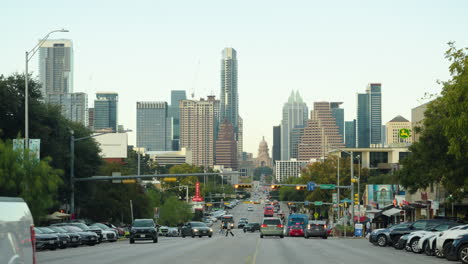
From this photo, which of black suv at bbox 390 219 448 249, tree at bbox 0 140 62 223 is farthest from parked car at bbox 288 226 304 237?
tree at bbox 0 140 62 223

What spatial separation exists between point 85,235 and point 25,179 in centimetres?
546

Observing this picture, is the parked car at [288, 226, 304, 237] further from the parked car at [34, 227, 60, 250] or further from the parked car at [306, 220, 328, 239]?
the parked car at [34, 227, 60, 250]

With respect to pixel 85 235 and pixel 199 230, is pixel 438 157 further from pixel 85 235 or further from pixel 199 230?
pixel 199 230


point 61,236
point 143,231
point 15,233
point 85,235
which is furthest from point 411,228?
point 15,233

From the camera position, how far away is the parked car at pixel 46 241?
4003 centimetres

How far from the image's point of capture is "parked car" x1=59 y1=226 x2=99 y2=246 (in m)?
46.8

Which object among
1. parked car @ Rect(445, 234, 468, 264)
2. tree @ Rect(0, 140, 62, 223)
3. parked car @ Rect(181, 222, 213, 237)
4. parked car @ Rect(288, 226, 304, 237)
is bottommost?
parked car @ Rect(288, 226, 304, 237)

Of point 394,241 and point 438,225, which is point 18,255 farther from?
point 394,241

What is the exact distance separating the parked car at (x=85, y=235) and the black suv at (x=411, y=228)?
19111 millimetres

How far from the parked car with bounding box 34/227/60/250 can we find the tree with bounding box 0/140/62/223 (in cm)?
397

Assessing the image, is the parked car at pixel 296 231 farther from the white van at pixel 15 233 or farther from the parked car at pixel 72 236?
the white van at pixel 15 233

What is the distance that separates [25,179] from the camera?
1772 inches

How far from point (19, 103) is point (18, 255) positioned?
46.3m

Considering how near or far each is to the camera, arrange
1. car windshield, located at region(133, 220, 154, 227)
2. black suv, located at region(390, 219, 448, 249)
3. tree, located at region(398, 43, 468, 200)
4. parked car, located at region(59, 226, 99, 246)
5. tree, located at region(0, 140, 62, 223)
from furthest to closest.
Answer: car windshield, located at region(133, 220, 154, 227)
parked car, located at region(59, 226, 99, 246)
tree, located at region(0, 140, 62, 223)
black suv, located at region(390, 219, 448, 249)
tree, located at region(398, 43, 468, 200)
